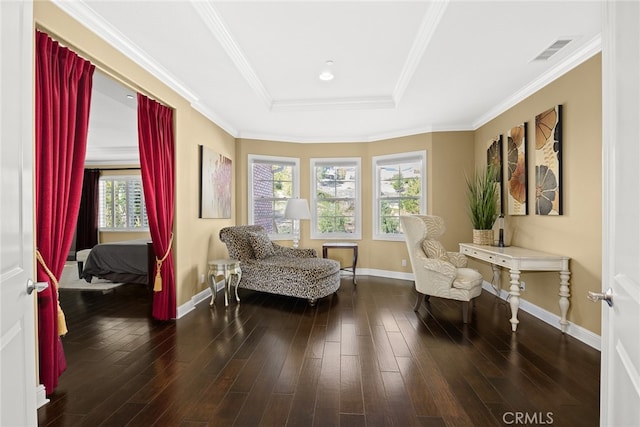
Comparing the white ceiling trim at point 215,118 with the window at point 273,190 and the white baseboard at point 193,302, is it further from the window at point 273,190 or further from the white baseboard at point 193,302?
the white baseboard at point 193,302

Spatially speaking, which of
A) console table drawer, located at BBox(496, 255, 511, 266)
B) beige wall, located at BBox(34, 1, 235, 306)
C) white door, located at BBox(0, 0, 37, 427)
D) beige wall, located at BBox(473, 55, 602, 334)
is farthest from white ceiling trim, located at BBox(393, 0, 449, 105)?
beige wall, located at BBox(34, 1, 235, 306)

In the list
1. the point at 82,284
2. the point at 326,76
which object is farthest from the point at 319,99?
the point at 82,284

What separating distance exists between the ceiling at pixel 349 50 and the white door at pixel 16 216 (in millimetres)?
1561

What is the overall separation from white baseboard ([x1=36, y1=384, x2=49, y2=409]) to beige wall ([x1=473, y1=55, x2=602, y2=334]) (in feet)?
13.4

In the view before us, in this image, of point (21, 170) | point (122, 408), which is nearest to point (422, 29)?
point (21, 170)

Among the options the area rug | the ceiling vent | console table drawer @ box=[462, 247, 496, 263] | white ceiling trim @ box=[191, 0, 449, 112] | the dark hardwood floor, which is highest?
white ceiling trim @ box=[191, 0, 449, 112]

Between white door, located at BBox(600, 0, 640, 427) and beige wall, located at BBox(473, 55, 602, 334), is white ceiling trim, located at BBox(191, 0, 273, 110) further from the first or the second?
beige wall, located at BBox(473, 55, 602, 334)

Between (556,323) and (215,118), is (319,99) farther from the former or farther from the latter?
(556,323)

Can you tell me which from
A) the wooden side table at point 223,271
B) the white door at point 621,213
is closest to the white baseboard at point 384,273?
the wooden side table at point 223,271

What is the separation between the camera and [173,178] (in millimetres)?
3555

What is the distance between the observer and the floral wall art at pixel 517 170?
378 centimetres

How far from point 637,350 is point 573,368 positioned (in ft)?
6.83

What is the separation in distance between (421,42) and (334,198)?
347 cm

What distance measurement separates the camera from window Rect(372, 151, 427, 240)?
5457 millimetres
